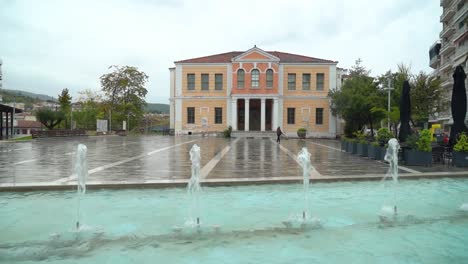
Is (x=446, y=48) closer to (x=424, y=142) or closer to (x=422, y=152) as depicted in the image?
(x=424, y=142)

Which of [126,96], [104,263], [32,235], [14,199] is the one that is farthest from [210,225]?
[126,96]

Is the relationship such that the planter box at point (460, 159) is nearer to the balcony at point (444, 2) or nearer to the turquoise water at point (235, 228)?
the turquoise water at point (235, 228)

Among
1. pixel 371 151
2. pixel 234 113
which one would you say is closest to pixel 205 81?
pixel 234 113

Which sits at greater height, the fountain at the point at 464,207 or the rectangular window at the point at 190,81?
the rectangular window at the point at 190,81

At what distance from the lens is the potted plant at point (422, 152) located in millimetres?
13281

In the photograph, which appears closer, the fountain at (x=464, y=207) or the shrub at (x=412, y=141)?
the fountain at (x=464, y=207)

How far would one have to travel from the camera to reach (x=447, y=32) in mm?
59062

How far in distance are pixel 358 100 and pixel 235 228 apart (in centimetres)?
3147

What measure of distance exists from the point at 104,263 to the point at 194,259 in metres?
1.08

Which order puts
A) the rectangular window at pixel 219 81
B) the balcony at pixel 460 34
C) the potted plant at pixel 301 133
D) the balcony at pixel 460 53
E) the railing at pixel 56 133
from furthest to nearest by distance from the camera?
the balcony at pixel 460 34 → the balcony at pixel 460 53 → the rectangular window at pixel 219 81 → the potted plant at pixel 301 133 → the railing at pixel 56 133

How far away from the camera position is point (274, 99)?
148 feet

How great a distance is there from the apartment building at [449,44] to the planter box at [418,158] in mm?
39313

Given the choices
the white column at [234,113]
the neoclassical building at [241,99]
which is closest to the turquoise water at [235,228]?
the white column at [234,113]

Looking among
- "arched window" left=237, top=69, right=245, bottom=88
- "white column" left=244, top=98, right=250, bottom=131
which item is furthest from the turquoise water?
"arched window" left=237, top=69, right=245, bottom=88
